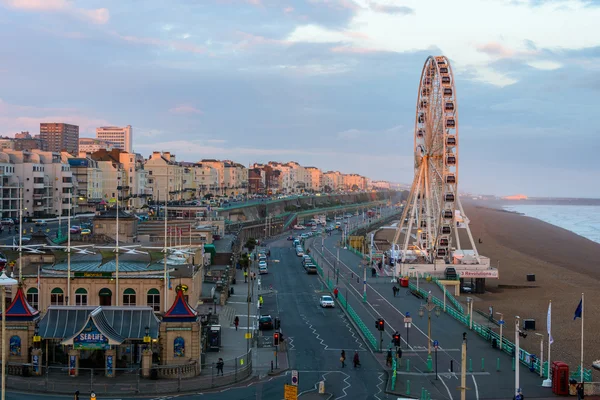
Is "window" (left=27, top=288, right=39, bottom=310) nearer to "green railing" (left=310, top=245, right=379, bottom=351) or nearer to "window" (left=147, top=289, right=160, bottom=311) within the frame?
"window" (left=147, top=289, right=160, bottom=311)

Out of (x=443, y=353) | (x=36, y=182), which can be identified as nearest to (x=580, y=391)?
(x=443, y=353)

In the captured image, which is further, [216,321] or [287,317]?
[287,317]

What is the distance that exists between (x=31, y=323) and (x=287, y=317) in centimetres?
1843

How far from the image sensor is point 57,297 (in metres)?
34.8

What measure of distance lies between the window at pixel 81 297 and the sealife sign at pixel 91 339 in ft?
26.2

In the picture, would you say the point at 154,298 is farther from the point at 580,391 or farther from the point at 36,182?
the point at 36,182

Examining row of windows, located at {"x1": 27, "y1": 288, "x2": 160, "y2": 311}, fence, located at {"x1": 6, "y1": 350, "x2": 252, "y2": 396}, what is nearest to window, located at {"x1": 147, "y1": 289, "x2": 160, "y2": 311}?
row of windows, located at {"x1": 27, "y1": 288, "x2": 160, "y2": 311}

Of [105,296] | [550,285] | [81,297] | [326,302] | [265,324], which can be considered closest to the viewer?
[81,297]

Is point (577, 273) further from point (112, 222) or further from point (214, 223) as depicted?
point (112, 222)

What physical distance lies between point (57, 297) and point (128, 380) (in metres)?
10.2

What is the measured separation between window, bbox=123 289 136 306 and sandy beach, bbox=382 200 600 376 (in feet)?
67.7

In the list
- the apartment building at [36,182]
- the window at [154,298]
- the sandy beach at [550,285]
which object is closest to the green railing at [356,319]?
the sandy beach at [550,285]

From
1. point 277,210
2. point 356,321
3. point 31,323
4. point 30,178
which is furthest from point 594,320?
point 277,210

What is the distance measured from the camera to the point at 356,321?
41.0 meters
